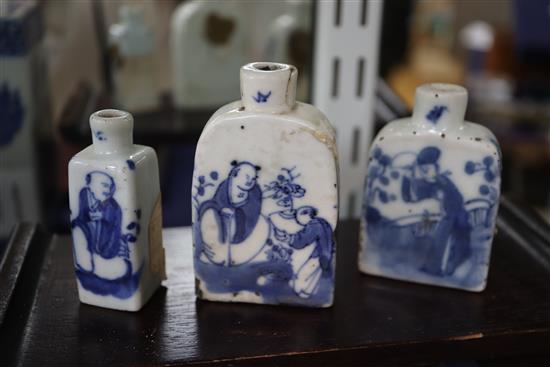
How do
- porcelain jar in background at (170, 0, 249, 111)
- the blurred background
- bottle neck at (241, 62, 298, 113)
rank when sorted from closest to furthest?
bottle neck at (241, 62, 298, 113)
the blurred background
porcelain jar in background at (170, 0, 249, 111)

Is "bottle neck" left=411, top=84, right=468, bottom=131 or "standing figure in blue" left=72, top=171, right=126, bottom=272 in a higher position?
"bottle neck" left=411, top=84, right=468, bottom=131

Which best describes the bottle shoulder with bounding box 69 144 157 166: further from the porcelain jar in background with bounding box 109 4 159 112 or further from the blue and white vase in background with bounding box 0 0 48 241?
the porcelain jar in background with bounding box 109 4 159 112

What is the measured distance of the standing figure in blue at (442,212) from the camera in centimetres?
57

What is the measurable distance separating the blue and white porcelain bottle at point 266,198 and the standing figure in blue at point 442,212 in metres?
0.09

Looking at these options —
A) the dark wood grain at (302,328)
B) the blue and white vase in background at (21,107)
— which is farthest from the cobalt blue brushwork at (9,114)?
the dark wood grain at (302,328)

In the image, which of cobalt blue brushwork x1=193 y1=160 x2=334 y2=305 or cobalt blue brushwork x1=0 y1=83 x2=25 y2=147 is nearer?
→ cobalt blue brushwork x1=193 y1=160 x2=334 y2=305

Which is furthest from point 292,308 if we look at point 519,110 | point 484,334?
point 519,110

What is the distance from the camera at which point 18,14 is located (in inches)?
33.1

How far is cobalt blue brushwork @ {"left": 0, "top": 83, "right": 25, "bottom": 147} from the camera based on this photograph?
86 cm

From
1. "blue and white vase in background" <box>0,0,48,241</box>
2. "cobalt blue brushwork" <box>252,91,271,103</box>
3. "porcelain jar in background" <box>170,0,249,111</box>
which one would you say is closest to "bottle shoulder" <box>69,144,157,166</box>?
"cobalt blue brushwork" <box>252,91,271,103</box>

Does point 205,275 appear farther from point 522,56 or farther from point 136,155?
point 522,56

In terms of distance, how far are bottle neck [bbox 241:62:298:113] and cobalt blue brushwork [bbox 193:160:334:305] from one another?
0.05 m

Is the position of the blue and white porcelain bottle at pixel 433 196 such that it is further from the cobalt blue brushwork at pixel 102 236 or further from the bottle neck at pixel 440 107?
the cobalt blue brushwork at pixel 102 236

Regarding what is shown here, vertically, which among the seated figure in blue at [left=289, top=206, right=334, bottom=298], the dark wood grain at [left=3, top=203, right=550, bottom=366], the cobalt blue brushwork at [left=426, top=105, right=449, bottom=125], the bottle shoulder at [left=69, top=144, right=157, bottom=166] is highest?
the cobalt blue brushwork at [left=426, top=105, right=449, bottom=125]
